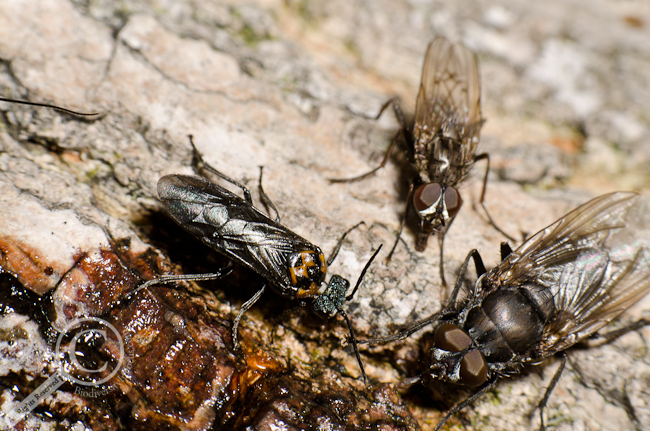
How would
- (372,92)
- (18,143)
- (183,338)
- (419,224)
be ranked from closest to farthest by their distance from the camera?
(183,338) → (18,143) → (419,224) → (372,92)

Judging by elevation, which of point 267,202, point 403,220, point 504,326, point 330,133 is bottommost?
point 504,326

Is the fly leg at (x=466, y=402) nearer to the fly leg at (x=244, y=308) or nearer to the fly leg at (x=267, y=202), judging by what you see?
the fly leg at (x=244, y=308)

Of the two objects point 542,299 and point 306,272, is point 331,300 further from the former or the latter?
point 542,299

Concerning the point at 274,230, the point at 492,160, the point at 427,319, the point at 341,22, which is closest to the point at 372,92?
the point at 341,22

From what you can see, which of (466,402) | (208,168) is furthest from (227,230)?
(466,402)

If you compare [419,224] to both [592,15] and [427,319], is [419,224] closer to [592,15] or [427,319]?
[427,319]

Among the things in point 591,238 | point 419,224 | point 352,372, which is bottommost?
point 352,372
